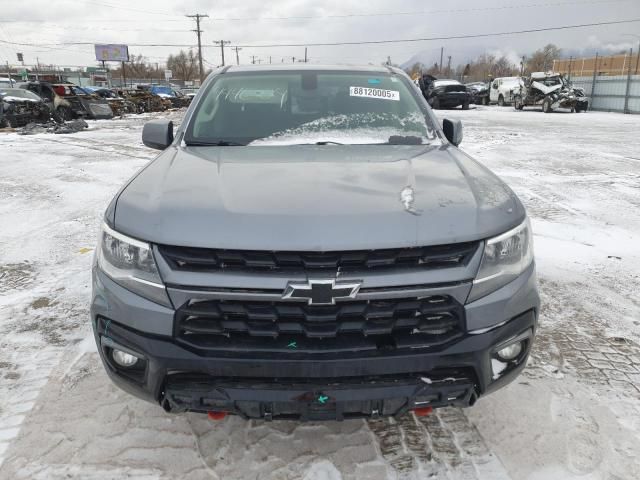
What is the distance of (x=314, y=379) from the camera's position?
5.91 ft

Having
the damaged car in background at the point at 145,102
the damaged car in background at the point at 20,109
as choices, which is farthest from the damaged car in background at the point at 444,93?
the damaged car in background at the point at 20,109

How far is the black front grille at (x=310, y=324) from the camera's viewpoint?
1801 millimetres

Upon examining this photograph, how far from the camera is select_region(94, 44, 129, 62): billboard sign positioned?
2884 inches

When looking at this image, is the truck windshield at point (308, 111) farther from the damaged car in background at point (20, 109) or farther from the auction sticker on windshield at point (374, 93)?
the damaged car in background at point (20, 109)

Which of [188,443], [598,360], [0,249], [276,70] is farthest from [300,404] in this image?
[0,249]

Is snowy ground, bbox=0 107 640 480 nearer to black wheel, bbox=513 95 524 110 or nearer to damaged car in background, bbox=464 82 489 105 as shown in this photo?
black wheel, bbox=513 95 524 110

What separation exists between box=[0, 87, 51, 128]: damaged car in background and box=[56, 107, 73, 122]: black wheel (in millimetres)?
898

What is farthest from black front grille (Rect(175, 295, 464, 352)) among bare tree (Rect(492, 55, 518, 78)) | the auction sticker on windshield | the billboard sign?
bare tree (Rect(492, 55, 518, 78))

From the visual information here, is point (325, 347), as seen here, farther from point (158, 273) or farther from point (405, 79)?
point (405, 79)

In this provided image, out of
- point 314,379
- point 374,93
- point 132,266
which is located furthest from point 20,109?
point 314,379

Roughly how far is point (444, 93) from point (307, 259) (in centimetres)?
2900

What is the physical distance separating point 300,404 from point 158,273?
2.32 ft

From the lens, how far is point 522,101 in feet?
92.1

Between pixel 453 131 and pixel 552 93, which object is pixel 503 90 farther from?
pixel 453 131
